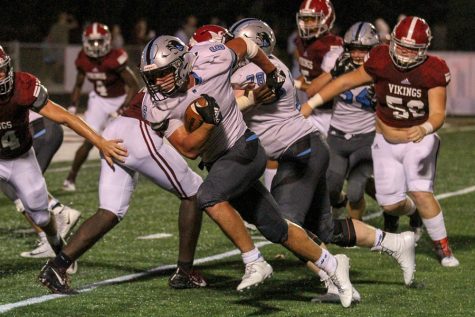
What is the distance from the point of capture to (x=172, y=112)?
6105mm

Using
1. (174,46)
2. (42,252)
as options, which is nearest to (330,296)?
(174,46)

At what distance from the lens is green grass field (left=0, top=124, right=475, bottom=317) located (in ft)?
21.2

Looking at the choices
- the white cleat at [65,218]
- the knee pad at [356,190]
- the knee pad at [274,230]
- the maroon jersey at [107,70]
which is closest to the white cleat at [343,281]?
the knee pad at [274,230]

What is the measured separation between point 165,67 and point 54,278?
139cm

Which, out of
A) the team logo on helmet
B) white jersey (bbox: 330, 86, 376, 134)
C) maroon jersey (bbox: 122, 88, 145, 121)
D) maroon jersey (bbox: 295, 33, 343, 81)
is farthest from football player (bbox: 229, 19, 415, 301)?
maroon jersey (bbox: 295, 33, 343, 81)

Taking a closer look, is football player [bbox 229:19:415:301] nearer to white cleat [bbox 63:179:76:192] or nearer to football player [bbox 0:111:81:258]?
football player [bbox 0:111:81:258]

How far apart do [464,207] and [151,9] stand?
15.9 m

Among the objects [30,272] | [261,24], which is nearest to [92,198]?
[30,272]

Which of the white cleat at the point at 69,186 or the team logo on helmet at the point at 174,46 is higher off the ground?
the team logo on helmet at the point at 174,46

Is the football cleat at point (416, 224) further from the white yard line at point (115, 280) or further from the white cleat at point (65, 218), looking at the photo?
the white cleat at point (65, 218)

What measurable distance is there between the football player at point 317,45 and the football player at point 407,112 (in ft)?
5.13

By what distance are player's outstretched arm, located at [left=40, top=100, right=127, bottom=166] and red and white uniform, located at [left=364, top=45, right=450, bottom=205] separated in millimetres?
1782

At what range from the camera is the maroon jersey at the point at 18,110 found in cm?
694

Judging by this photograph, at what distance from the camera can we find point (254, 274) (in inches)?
240
